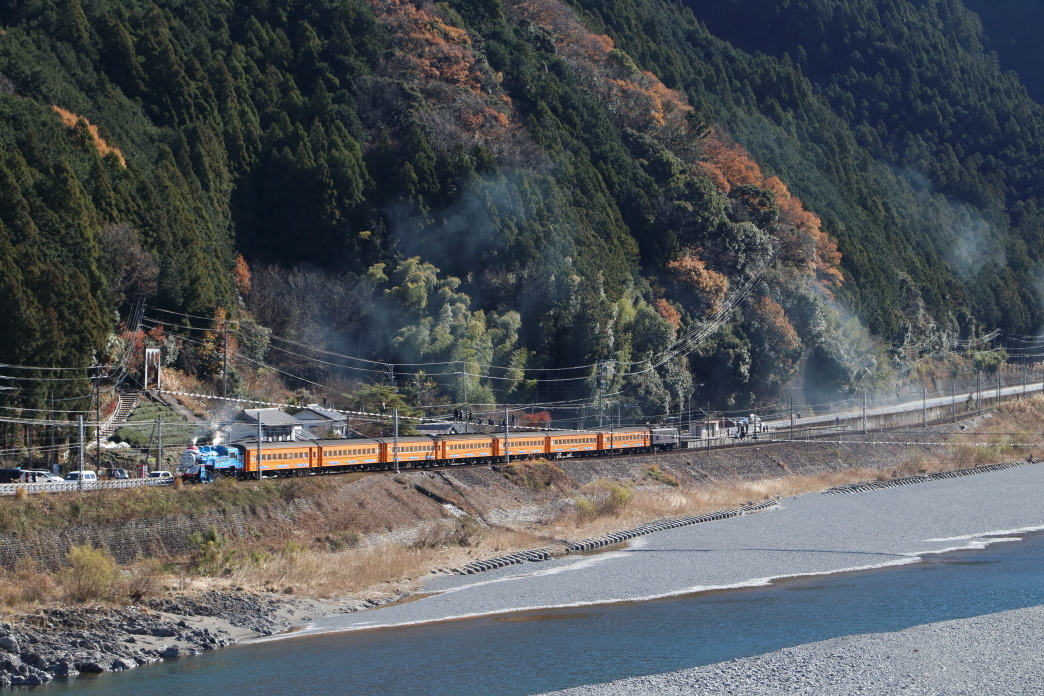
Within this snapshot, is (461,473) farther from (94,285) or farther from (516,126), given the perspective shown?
(516,126)

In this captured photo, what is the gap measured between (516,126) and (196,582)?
5749cm

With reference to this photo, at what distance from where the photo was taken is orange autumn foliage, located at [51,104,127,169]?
63.5 m

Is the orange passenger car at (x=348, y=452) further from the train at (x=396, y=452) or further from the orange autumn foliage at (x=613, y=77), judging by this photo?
the orange autumn foliage at (x=613, y=77)

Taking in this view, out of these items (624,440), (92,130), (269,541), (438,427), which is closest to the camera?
(269,541)

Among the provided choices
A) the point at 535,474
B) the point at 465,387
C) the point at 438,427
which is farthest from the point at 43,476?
the point at 465,387

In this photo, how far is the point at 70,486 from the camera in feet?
125

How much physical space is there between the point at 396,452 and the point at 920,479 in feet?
120

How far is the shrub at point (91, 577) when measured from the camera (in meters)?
32.2

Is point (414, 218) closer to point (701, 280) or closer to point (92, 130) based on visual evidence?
point (92, 130)

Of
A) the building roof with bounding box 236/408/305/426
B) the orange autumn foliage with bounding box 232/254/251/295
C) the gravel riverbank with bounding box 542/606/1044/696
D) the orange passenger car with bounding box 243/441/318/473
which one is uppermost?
the orange autumn foliage with bounding box 232/254/251/295

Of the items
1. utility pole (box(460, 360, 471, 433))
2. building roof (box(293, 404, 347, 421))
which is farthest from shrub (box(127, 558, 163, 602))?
utility pole (box(460, 360, 471, 433))

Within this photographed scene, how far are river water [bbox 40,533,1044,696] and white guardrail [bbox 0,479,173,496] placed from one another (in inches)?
389

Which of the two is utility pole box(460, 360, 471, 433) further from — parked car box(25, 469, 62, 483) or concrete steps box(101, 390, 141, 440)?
parked car box(25, 469, 62, 483)

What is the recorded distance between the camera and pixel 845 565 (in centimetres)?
4300
